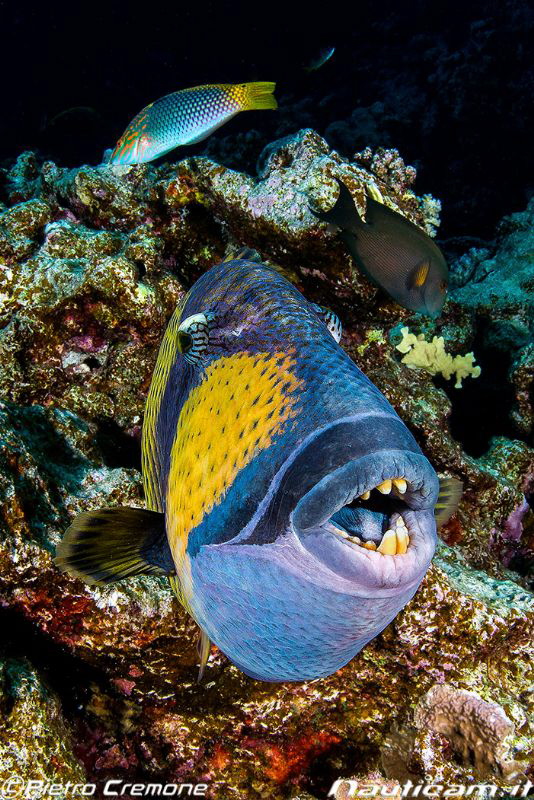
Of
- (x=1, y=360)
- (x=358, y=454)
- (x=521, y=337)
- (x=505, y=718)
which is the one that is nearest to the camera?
(x=358, y=454)

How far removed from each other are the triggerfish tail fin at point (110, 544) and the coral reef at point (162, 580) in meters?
1.18

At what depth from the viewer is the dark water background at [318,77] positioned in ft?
41.5

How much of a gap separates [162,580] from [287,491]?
1.97 meters

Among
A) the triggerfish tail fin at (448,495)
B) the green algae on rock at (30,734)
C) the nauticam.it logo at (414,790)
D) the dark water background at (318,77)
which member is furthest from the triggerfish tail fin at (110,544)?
the dark water background at (318,77)

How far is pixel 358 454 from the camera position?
589 millimetres

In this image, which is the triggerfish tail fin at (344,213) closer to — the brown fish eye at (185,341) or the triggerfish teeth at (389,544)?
the brown fish eye at (185,341)

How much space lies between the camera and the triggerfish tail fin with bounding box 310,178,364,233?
292 centimetres

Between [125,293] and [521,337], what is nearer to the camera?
[125,293]

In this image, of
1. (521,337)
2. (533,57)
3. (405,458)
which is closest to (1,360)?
(405,458)

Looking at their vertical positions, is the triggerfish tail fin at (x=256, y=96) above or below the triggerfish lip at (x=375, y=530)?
above

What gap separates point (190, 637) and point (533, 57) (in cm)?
1654

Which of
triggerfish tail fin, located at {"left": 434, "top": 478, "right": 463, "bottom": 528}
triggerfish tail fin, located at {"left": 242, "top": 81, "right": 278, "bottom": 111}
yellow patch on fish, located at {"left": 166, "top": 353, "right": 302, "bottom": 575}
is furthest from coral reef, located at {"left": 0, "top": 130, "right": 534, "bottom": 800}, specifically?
yellow patch on fish, located at {"left": 166, "top": 353, "right": 302, "bottom": 575}

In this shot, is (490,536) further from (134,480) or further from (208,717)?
(134,480)

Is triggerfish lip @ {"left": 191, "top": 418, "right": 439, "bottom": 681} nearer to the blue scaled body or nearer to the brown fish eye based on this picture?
the blue scaled body
